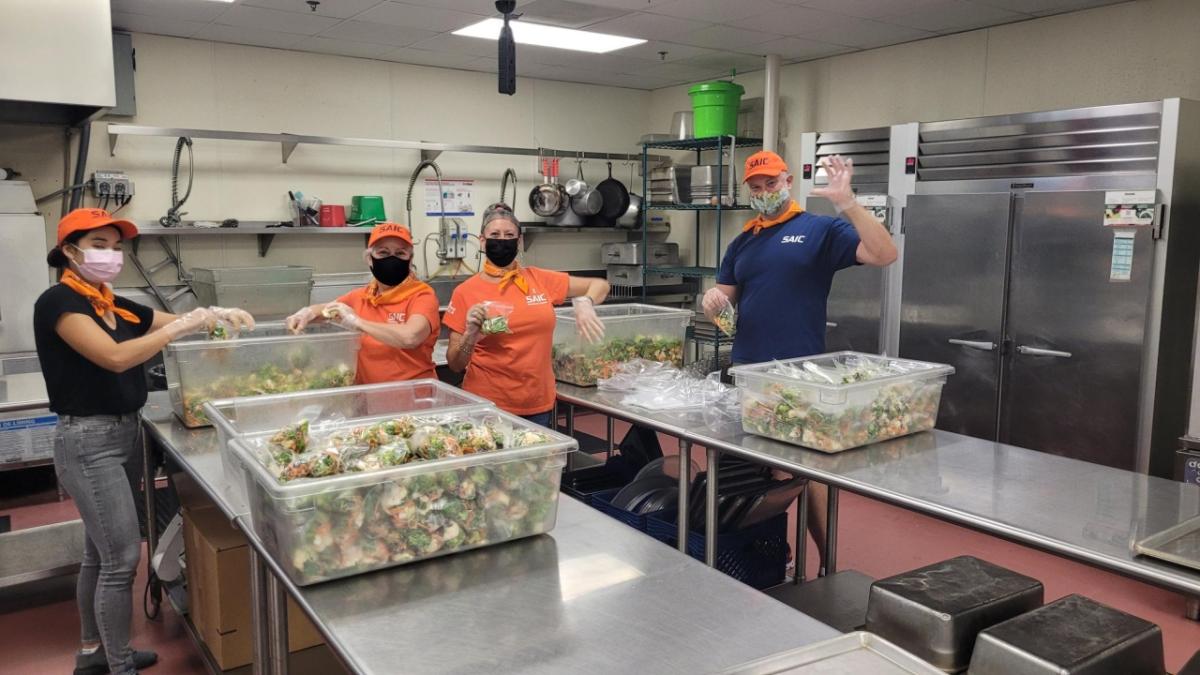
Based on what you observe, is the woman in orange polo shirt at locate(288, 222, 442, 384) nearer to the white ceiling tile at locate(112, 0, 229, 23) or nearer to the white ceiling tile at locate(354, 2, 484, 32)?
the white ceiling tile at locate(354, 2, 484, 32)

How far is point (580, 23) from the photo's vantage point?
473 cm

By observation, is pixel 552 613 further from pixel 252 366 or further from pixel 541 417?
pixel 252 366

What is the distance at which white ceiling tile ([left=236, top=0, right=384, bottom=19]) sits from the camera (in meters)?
4.32

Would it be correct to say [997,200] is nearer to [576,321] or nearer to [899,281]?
[899,281]

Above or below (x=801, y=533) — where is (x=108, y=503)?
above

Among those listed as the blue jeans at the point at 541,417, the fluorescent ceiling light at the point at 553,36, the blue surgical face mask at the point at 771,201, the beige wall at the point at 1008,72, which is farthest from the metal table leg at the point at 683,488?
the beige wall at the point at 1008,72

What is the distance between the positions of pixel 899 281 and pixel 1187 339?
1391mm

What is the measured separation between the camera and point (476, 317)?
2.78 metres

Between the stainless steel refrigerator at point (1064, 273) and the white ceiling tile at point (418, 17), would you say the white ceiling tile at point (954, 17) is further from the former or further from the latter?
the white ceiling tile at point (418, 17)

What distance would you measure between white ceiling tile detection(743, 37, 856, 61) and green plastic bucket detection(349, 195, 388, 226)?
2.66m

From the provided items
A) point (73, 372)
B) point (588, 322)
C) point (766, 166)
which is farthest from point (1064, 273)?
point (73, 372)

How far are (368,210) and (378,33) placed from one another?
47.6 inches

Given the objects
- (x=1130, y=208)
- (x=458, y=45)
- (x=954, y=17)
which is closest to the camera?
(x=1130, y=208)

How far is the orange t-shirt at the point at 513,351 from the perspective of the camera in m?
2.92
